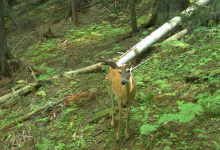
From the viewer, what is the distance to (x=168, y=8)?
29.9ft

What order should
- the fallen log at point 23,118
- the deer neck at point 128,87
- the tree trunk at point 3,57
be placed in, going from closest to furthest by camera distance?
the deer neck at point 128,87 → the fallen log at point 23,118 → the tree trunk at point 3,57

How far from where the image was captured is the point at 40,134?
5395mm

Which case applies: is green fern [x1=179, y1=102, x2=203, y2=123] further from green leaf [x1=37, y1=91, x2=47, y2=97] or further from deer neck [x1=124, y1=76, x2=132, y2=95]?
green leaf [x1=37, y1=91, x2=47, y2=97]

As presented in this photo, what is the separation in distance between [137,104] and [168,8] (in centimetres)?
552

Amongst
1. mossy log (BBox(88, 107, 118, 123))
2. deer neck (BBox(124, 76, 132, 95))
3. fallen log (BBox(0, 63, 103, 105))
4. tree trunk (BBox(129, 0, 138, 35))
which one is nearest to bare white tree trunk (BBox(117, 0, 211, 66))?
fallen log (BBox(0, 63, 103, 105))

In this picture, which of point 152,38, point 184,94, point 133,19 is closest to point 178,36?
point 152,38

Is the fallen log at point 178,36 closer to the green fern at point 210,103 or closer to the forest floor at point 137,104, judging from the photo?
the forest floor at point 137,104

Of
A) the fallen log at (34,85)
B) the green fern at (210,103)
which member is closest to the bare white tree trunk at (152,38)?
the fallen log at (34,85)

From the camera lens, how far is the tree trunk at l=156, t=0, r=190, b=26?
29.3ft

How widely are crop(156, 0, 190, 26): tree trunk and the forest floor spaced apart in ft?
3.12

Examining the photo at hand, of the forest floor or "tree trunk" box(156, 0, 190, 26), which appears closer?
the forest floor

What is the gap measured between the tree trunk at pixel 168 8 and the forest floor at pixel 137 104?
0.95m

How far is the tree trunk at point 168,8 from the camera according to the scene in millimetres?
8945

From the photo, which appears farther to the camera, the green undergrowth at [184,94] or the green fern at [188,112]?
the green undergrowth at [184,94]
